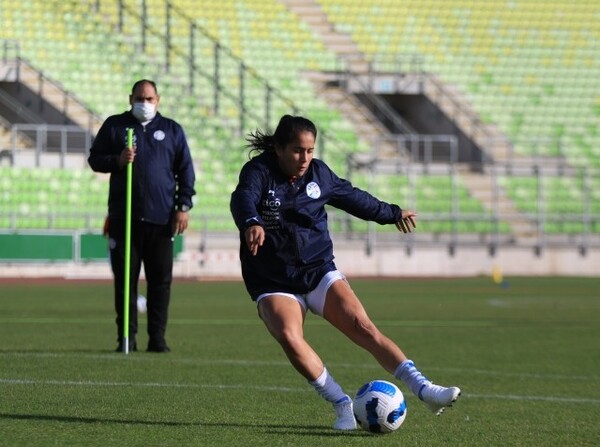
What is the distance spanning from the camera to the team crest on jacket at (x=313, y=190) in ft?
25.3

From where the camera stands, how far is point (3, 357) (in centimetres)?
1129

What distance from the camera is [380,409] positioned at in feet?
23.9

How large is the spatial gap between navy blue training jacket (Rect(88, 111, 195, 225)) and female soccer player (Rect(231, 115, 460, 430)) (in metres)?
4.14

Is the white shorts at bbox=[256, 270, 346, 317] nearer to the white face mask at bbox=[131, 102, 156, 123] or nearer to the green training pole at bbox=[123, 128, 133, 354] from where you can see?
the green training pole at bbox=[123, 128, 133, 354]

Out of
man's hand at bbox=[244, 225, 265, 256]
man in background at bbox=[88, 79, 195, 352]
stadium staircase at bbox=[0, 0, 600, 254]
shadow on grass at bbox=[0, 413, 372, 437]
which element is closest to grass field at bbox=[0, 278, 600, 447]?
shadow on grass at bbox=[0, 413, 372, 437]

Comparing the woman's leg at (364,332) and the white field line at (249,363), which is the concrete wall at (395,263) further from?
the woman's leg at (364,332)

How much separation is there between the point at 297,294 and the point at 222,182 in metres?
24.1

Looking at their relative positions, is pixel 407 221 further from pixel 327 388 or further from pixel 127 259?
pixel 127 259

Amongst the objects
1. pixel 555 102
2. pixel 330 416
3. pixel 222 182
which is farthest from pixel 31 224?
pixel 330 416

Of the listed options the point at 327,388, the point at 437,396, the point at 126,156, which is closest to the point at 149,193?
the point at 126,156

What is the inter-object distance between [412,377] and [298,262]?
87 centimetres

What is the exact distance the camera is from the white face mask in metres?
11.8

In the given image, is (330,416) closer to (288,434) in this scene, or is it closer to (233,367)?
(288,434)

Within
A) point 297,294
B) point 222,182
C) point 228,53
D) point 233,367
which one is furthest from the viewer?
point 228,53
